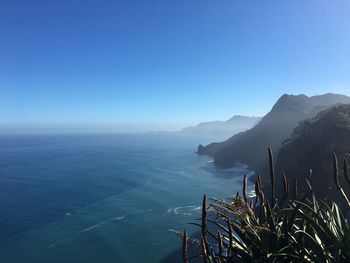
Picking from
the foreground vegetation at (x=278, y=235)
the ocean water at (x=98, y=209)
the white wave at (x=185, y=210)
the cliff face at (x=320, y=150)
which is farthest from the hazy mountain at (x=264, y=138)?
the foreground vegetation at (x=278, y=235)

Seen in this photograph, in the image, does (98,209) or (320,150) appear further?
(98,209)

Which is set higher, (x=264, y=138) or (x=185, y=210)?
(x=264, y=138)

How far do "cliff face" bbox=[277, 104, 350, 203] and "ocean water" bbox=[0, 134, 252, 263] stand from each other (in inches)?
691

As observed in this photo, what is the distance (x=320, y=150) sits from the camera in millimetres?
61844

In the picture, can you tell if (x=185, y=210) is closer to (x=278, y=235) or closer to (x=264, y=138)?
(x=278, y=235)

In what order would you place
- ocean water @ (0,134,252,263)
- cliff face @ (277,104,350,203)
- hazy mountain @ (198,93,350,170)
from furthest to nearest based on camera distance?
hazy mountain @ (198,93,350,170), cliff face @ (277,104,350,203), ocean water @ (0,134,252,263)

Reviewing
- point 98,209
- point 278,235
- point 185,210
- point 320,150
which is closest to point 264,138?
point 320,150

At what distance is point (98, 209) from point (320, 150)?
137 feet

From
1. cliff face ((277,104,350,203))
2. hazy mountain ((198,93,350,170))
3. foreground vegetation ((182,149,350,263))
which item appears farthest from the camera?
hazy mountain ((198,93,350,170))

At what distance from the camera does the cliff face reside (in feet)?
179

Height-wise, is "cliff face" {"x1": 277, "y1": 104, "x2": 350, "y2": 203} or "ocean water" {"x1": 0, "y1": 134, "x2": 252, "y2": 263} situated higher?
"cliff face" {"x1": 277, "y1": 104, "x2": 350, "y2": 203}

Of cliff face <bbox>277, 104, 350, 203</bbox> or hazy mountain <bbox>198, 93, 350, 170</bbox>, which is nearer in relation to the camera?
cliff face <bbox>277, 104, 350, 203</bbox>

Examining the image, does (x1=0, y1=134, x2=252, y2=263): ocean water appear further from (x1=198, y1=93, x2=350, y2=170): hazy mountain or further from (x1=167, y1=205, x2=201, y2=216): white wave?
(x1=198, y1=93, x2=350, y2=170): hazy mountain

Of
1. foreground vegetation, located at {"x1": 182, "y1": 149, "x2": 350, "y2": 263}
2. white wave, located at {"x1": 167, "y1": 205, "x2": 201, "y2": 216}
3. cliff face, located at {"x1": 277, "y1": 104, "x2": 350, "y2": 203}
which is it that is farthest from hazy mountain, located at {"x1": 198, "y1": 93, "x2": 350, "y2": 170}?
foreground vegetation, located at {"x1": 182, "y1": 149, "x2": 350, "y2": 263}
